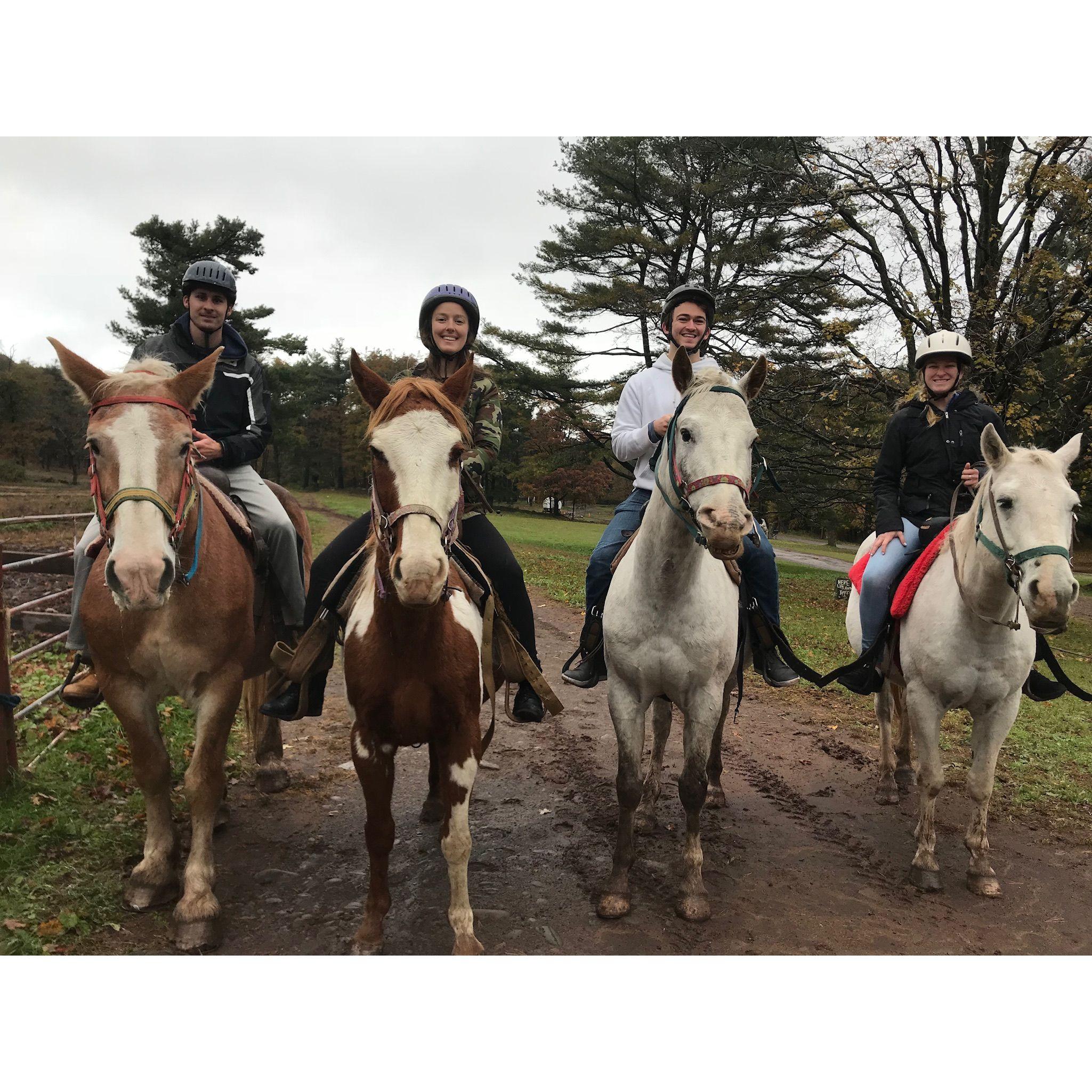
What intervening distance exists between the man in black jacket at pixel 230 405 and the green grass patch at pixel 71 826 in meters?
0.76

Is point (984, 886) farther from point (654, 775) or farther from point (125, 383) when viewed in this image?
point (125, 383)

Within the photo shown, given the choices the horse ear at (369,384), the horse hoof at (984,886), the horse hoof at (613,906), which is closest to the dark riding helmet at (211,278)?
the horse ear at (369,384)

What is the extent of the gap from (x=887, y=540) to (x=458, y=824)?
3.69 metres

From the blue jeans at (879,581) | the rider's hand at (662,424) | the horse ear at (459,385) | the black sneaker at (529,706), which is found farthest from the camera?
the blue jeans at (879,581)

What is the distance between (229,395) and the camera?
461 cm

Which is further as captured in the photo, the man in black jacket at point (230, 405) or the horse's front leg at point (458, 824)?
the man in black jacket at point (230, 405)

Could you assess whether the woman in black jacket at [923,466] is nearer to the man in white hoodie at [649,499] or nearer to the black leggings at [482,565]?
the man in white hoodie at [649,499]

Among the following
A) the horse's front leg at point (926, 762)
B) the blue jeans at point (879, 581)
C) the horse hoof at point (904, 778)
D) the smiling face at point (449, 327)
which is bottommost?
the horse hoof at point (904, 778)

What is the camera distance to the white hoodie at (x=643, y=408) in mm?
4512

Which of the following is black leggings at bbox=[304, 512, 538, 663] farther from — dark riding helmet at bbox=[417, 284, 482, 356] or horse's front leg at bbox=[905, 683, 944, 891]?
horse's front leg at bbox=[905, 683, 944, 891]

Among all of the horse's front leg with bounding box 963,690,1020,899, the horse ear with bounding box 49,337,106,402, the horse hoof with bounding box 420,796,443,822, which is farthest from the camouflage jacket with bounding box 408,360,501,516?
the horse's front leg with bounding box 963,690,1020,899

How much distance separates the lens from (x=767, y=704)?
8.70 metres

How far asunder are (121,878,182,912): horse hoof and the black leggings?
5.14 ft

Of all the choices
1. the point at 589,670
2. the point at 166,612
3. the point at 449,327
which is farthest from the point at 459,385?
A: the point at 589,670
